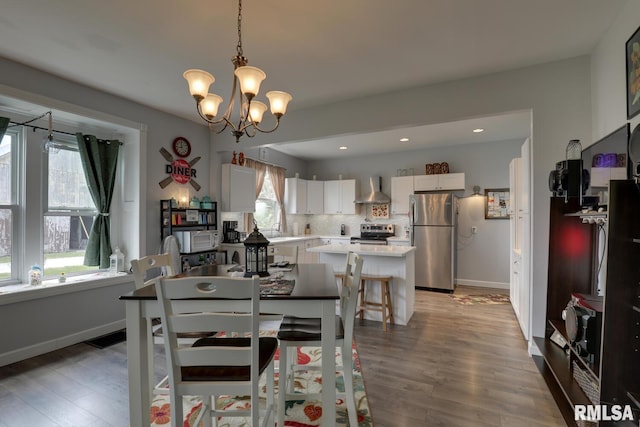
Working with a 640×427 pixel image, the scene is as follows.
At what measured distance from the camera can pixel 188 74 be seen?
1.75 meters

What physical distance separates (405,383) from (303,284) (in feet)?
4.01

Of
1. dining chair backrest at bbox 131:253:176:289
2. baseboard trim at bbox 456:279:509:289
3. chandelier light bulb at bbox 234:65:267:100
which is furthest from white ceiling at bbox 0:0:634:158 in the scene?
baseboard trim at bbox 456:279:509:289

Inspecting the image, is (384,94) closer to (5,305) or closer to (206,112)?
(206,112)

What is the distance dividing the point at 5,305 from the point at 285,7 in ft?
10.8

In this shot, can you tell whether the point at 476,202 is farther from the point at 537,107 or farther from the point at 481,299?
the point at 537,107

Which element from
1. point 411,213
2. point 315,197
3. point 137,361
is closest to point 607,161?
point 137,361

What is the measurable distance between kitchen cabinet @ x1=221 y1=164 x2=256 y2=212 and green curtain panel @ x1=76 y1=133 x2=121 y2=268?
1.36m

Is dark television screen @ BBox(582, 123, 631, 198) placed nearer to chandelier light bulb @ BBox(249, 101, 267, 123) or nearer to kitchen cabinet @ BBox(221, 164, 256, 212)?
chandelier light bulb @ BBox(249, 101, 267, 123)

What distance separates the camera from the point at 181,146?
407cm

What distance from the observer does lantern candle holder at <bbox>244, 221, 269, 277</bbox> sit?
204cm

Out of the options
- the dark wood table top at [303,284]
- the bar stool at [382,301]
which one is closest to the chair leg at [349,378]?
the dark wood table top at [303,284]

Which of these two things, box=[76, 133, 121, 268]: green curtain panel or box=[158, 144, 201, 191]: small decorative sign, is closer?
box=[76, 133, 121, 268]: green curtain panel

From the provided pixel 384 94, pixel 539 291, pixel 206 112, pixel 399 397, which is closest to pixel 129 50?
pixel 206 112

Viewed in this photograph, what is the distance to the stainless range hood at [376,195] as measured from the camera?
6012 mm
